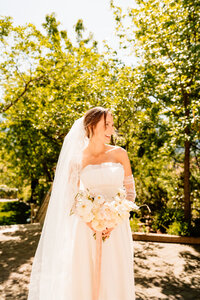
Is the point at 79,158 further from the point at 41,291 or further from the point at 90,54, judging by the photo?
the point at 90,54

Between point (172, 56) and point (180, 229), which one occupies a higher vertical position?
point (172, 56)

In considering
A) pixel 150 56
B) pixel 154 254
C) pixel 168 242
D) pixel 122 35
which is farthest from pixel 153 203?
pixel 122 35

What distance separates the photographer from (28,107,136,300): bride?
3.08 metres

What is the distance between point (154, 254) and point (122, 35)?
23.1 ft

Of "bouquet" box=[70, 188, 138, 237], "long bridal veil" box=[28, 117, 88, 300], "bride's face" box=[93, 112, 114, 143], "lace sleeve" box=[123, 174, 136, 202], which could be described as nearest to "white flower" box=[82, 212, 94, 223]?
"bouquet" box=[70, 188, 138, 237]

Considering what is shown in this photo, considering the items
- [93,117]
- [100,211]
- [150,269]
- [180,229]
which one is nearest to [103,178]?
[100,211]

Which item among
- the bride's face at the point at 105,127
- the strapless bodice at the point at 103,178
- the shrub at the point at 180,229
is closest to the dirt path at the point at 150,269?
the shrub at the point at 180,229

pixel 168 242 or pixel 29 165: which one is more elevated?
pixel 29 165

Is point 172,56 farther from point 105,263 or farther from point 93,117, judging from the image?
point 105,263

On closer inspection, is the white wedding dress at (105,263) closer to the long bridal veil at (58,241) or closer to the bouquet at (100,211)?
the long bridal veil at (58,241)

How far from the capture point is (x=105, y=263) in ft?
10.4

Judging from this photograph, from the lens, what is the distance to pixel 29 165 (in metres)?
15.2

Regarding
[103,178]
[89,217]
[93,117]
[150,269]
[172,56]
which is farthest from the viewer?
[172,56]

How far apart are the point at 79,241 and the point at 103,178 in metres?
0.81
